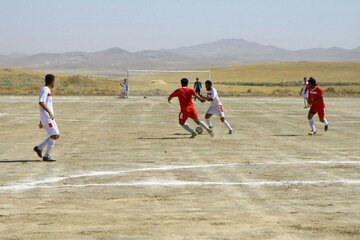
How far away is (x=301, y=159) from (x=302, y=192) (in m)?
4.37

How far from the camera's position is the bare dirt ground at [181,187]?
28.0 ft

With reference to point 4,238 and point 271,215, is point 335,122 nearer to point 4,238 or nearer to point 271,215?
point 271,215

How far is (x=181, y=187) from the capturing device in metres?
11.6

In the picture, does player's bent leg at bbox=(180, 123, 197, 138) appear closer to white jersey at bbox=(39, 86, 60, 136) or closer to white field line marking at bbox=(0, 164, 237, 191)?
white field line marking at bbox=(0, 164, 237, 191)

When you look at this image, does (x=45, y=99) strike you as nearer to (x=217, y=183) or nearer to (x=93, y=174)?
(x=93, y=174)

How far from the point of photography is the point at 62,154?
16266mm

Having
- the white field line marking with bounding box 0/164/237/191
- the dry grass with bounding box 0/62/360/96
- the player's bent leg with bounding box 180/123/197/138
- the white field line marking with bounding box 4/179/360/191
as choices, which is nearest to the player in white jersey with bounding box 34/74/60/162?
the white field line marking with bounding box 0/164/237/191

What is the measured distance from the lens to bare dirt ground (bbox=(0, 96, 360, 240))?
855cm

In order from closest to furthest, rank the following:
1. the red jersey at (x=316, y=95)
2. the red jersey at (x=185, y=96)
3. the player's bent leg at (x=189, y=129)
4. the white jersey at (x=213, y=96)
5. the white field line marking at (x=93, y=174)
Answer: the white field line marking at (x=93, y=174) < the red jersey at (x=185, y=96) < the player's bent leg at (x=189, y=129) < the white jersey at (x=213, y=96) < the red jersey at (x=316, y=95)

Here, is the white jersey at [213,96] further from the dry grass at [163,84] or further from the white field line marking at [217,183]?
the dry grass at [163,84]

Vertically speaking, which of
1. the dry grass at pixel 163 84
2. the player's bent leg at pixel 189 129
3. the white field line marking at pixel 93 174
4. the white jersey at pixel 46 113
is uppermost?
the white jersey at pixel 46 113

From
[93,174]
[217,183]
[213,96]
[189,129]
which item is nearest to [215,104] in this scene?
[213,96]

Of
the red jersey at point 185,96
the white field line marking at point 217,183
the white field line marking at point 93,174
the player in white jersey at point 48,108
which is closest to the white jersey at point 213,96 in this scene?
the red jersey at point 185,96

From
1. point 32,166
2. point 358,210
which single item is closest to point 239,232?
point 358,210
